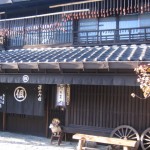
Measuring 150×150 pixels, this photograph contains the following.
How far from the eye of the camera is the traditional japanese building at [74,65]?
34.1 feet

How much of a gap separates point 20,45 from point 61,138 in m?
5.39

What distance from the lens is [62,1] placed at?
547 inches

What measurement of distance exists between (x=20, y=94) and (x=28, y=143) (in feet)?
6.85

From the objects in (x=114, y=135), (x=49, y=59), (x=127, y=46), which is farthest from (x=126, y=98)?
(x=49, y=59)

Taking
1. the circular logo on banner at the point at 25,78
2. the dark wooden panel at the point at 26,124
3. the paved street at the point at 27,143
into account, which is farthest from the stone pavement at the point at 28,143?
the circular logo on banner at the point at 25,78

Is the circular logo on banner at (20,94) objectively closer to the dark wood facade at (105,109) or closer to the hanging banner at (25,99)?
the hanging banner at (25,99)

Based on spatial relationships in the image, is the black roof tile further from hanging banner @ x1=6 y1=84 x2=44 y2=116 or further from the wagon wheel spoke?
the wagon wheel spoke

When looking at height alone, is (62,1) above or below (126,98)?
above


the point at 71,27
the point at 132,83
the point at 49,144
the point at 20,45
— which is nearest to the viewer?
the point at 132,83

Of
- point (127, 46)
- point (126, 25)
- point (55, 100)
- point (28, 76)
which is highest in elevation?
point (126, 25)

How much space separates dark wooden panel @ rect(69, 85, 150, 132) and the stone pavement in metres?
0.97

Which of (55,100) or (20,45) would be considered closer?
(55,100)

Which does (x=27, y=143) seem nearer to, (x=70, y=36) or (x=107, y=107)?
(x=107, y=107)

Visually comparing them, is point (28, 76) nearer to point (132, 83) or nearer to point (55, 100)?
point (55, 100)
